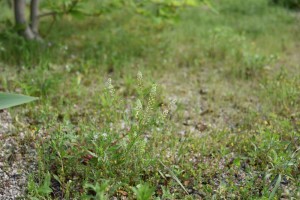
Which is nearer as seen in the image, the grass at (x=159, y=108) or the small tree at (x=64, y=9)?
the grass at (x=159, y=108)

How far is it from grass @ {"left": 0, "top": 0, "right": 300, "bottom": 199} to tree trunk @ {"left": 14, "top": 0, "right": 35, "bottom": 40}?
0.65ft

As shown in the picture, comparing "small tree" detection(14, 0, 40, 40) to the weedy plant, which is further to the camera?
"small tree" detection(14, 0, 40, 40)

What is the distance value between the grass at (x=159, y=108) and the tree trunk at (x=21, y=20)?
197 mm

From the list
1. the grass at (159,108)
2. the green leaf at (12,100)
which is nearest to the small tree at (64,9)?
the grass at (159,108)

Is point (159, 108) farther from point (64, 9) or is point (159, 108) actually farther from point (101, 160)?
point (64, 9)

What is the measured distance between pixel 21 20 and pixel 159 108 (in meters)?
2.32

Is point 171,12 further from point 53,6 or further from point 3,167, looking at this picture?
point 3,167

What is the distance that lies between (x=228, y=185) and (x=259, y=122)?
93 cm

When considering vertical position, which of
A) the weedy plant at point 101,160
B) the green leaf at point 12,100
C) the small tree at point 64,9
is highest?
the small tree at point 64,9

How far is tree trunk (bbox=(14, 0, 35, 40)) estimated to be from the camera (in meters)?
4.61

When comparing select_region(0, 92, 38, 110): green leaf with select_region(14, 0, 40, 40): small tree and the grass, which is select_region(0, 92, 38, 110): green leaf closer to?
the grass

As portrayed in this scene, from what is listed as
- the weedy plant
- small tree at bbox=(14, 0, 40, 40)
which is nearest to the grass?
the weedy plant

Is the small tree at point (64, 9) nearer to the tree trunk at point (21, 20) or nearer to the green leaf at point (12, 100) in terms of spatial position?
the tree trunk at point (21, 20)

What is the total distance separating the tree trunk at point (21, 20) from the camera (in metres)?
4.61
